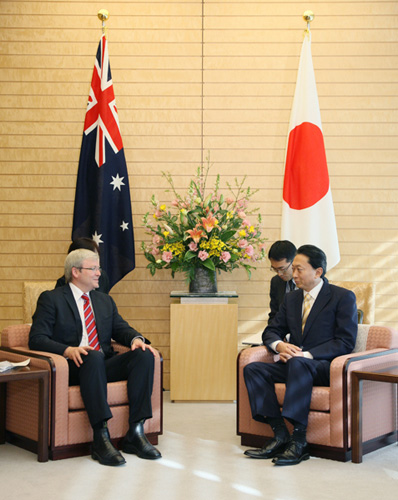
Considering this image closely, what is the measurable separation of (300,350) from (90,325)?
136cm

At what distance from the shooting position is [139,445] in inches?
154

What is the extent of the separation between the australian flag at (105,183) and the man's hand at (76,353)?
186 centimetres

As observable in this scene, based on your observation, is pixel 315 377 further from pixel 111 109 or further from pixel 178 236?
pixel 111 109

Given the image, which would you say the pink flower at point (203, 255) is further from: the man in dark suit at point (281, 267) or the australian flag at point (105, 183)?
the australian flag at point (105, 183)

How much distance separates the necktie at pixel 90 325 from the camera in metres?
4.28

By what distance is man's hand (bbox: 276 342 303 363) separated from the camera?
161 inches

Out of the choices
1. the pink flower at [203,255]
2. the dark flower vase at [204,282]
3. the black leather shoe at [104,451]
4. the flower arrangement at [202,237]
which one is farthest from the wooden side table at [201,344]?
the black leather shoe at [104,451]

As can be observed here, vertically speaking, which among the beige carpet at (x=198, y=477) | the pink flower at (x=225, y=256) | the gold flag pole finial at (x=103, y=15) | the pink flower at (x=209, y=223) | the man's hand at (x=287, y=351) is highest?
the gold flag pole finial at (x=103, y=15)

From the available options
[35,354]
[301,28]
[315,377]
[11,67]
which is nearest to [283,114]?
[301,28]

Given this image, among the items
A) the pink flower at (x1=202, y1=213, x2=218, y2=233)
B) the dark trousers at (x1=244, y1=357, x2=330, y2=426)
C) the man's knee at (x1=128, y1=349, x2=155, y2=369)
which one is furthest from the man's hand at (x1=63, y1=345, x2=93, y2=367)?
the pink flower at (x1=202, y1=213, x2=218, y2=233)

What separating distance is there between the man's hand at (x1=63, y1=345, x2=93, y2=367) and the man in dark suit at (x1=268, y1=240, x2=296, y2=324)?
4.70ft

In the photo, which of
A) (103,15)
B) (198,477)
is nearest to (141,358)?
(198,477)

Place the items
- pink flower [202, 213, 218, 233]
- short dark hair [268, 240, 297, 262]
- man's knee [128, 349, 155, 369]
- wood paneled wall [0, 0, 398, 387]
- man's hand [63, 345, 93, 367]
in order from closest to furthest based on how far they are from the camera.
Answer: man's hand [63, 345, 93, 367]
man's knee [128, 349, 155, 369]
short dark hair [268, 240, 297, 262]
pink flower [202, 213, 218, 233]
wood paneled wall [0, 0, 398, 387]

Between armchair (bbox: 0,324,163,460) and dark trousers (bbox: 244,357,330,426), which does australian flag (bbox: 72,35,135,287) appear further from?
dark trousers (bbox: 244,357,330,426)
